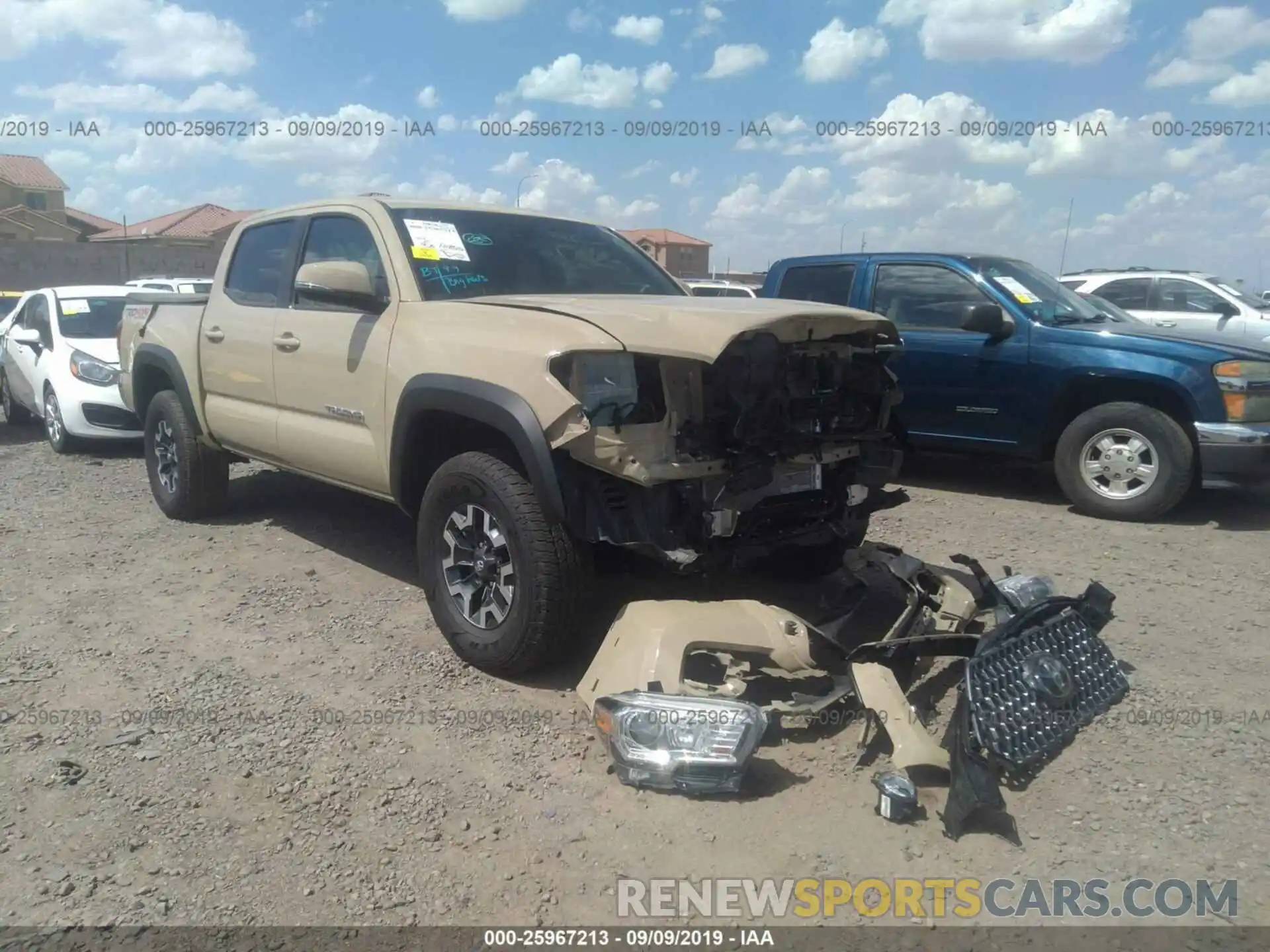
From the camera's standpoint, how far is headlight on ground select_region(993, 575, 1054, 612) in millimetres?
3854

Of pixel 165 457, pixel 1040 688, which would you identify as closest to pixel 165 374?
pixel 165 457

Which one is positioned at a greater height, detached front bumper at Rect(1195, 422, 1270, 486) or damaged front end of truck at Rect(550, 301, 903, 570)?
damaged front end of truck at Rect(550, 301, 903, 570)

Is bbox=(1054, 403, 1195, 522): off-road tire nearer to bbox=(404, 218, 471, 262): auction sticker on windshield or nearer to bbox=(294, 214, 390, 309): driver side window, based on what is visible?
bbox=(404, 218, 471, 262): auction sticker on windshield

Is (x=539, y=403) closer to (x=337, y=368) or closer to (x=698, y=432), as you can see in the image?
(x=698, y=432)

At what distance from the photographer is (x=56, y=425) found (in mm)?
8977

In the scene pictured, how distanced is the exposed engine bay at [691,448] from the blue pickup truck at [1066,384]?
6.64 feet

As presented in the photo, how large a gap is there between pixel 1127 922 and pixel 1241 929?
0.28 metres

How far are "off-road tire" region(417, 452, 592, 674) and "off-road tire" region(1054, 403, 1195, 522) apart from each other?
4.28 metres

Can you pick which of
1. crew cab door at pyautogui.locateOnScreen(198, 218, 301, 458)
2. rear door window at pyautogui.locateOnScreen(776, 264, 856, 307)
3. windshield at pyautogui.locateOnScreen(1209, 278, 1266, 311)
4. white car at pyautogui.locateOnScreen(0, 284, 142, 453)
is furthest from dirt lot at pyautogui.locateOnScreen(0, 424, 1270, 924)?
windshield at pyautogui.locateOnScreen(1209, 278, 1266, 311)

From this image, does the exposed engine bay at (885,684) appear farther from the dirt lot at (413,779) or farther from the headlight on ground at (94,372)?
the headlight on ground at (94,372)

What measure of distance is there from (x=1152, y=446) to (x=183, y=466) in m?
6.19

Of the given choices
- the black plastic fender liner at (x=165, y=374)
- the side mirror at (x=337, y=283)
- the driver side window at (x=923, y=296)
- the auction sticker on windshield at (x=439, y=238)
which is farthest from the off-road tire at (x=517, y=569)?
the driver side window at (x=923, y=296)

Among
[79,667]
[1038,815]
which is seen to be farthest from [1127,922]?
[79,667]

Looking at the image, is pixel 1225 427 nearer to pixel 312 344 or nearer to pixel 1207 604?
pixel 1207 604
